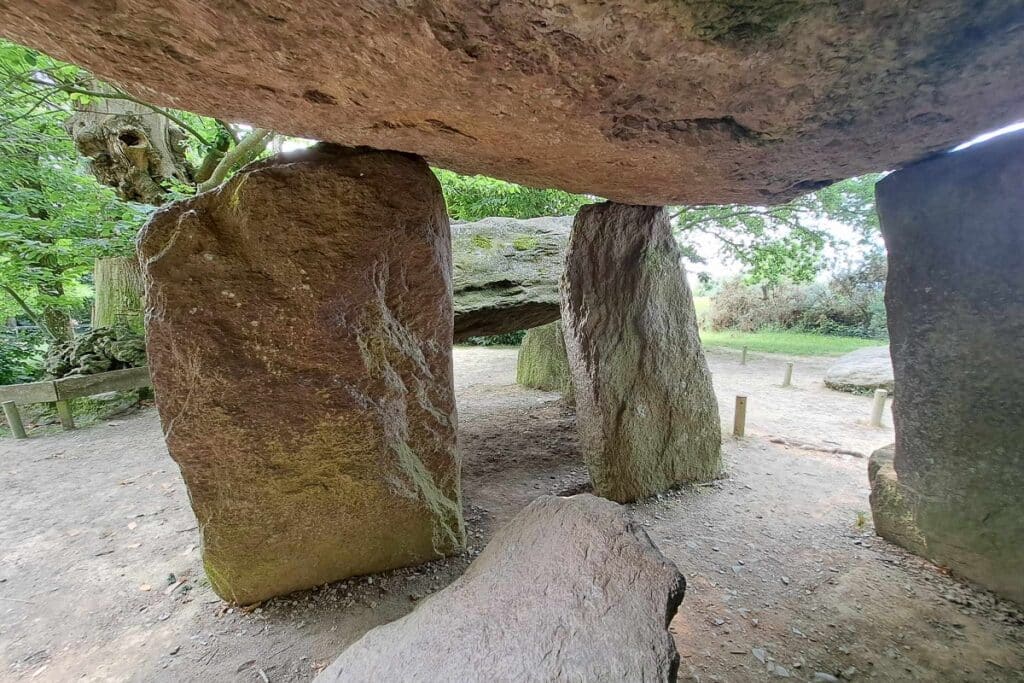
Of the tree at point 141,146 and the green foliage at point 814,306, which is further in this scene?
the green foliage at point 814,306

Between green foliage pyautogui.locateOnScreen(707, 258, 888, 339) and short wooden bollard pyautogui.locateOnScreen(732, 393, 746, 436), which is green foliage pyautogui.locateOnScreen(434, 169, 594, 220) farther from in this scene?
green foliage pyautogui.locateOnScreen(707, 258, 888, 339)

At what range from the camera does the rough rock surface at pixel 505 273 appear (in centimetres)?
358

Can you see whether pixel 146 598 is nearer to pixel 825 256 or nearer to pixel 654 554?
pixel 654 554

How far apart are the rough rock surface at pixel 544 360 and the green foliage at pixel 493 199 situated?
2.31 m

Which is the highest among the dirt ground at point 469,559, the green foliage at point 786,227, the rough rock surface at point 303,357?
the green foliage at point 786,227

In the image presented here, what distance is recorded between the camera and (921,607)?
74.4 inches

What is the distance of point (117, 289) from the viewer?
5629mm

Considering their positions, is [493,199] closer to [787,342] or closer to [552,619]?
[552,619]

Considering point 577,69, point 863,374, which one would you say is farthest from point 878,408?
point 577,69

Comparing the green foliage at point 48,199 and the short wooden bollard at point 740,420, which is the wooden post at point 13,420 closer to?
the green foliage at point 48,199

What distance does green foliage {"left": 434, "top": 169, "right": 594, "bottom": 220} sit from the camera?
6.95 m

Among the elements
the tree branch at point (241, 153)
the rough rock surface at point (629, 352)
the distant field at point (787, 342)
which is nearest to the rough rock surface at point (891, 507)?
the rough rock surface at point (629, 352)

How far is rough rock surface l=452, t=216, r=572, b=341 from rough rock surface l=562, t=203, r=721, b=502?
0.69 meters

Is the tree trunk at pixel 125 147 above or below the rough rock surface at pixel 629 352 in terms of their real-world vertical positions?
above
